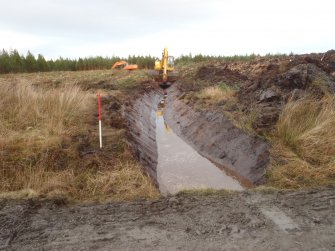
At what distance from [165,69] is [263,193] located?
18188mm

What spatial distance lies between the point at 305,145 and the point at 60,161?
17.3 feet

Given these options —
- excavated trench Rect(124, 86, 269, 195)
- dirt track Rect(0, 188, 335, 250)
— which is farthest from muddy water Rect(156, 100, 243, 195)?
dirt track Rect(0, 188, 335, 250)

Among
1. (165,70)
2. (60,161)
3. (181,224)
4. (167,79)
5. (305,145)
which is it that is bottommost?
(181,224)

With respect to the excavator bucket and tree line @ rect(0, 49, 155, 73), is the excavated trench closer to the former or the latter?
the excavator bucket

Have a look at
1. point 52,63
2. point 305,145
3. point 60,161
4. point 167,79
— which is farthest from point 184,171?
point 52,63

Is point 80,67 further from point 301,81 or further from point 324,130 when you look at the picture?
point 324,130

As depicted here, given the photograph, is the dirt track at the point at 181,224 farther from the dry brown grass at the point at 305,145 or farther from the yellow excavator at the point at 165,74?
the yellow excavator at the point at 165,74

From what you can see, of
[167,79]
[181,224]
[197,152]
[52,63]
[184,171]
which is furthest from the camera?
[52,63]

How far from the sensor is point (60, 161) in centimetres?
677

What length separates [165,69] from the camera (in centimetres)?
2316

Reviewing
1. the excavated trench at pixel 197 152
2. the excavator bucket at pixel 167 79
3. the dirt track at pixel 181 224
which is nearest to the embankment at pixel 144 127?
the excavated trench at pixel 197 152

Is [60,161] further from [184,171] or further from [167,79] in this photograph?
[167,79]

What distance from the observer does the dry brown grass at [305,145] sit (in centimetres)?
647

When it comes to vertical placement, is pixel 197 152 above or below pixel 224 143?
below
